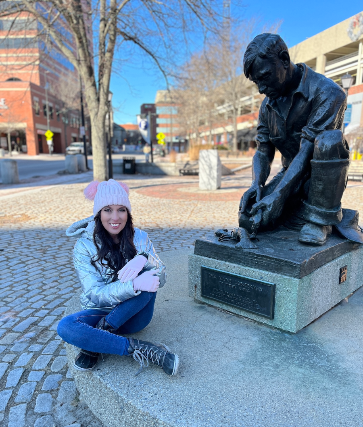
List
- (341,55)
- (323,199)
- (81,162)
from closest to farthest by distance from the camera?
(323,199) → (81,162) → (341,55)

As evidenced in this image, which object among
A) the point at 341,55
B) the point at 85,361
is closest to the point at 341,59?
the point at 341,55

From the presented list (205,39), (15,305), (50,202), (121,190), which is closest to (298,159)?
(121,190)

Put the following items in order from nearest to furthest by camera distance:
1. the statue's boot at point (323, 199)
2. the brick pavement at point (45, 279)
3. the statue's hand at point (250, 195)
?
the brick pavement at point (45, 279) < the statue's boot at point (323, 199) < the statue's hand at point (250, 195)

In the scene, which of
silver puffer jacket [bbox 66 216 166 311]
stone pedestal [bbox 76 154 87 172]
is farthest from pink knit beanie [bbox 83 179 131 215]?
stone pedestal [bbox 76 154 87 172]

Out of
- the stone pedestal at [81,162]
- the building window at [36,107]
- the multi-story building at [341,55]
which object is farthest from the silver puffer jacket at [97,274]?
the building window at [36,107]

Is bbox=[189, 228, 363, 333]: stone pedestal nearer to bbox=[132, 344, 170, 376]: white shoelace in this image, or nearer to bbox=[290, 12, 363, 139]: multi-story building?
bbox=[132, 344, 170, 376]: white shoelace

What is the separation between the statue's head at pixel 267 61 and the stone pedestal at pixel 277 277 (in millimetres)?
1274

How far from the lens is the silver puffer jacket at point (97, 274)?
6.75 feet

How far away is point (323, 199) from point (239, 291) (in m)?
1.02

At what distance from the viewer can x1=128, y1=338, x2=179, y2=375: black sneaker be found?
196 cm

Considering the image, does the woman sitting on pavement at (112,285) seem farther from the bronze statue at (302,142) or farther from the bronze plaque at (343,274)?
the bronze plaque at (343,274)

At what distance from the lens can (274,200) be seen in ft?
8.66

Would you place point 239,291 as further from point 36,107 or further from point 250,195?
point 36,107

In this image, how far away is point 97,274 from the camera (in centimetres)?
222
